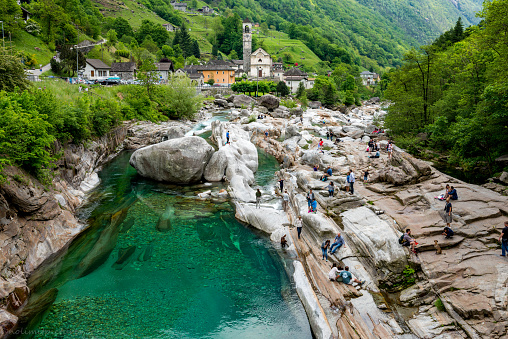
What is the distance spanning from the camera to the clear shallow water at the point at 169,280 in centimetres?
1520

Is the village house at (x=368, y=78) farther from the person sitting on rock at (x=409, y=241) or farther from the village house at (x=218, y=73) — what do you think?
the person sitting on rock at (x=409, y=241)

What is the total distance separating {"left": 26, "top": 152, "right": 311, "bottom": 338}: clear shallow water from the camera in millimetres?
15195

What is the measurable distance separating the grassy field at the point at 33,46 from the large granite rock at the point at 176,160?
46253 millimetres

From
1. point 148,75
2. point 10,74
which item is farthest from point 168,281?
point 148,75

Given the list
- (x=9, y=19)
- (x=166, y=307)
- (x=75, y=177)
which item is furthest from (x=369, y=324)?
(x=9, y=19)

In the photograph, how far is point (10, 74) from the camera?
83.5 ft

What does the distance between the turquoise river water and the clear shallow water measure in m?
0.05

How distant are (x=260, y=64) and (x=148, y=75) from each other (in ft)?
283

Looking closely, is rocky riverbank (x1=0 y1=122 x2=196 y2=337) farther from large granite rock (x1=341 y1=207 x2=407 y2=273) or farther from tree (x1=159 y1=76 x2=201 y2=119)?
tree (x1=159 y1=76 x2=201 y2=119)

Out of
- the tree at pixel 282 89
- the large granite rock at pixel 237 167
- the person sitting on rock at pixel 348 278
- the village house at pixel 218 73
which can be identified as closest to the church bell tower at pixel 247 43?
the village house at pixel 218 73

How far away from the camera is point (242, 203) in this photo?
28.5m

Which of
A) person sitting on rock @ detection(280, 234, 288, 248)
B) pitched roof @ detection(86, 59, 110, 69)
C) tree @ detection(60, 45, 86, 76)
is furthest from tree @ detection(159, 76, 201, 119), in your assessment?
person sitting on rock @ detection(280, 234, 288, 248)

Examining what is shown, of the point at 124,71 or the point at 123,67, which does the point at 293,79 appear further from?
the point at 124,71

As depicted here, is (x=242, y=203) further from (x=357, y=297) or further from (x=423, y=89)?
(x=423, y=89)
